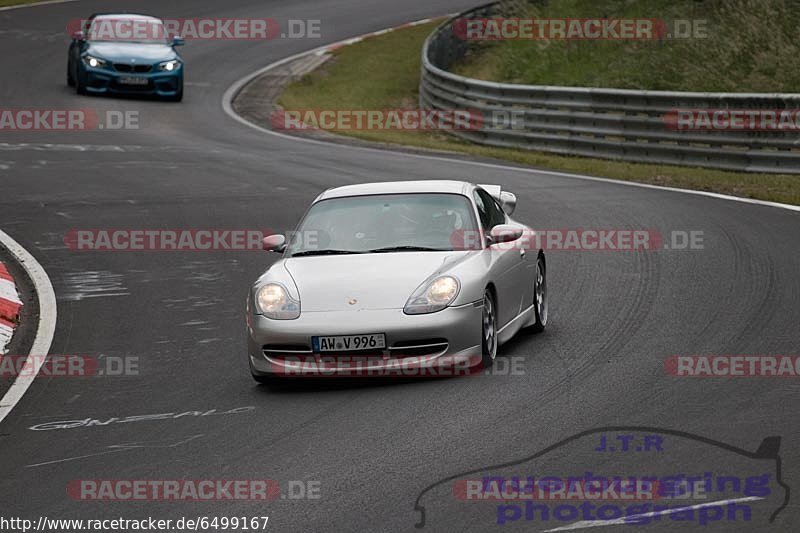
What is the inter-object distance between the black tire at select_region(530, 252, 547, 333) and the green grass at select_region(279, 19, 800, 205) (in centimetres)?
735

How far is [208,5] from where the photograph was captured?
1843 inches

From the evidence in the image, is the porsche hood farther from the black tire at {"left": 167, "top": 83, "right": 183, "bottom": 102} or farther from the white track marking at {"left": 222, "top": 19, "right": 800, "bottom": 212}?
the black tire at {"left": 167, "top": 83, "right": 183, "bottom": 102}

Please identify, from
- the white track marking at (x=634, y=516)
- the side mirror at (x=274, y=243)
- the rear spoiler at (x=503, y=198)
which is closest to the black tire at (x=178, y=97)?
the rear spoiler at (x=503, y=198)

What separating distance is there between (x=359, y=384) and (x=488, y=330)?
102 cm

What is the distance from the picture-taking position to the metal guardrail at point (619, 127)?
20.9 metres

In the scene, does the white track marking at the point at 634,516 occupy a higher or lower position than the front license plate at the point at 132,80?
higher

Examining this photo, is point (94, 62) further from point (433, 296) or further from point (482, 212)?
point (433, 296)

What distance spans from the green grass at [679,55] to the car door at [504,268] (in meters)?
15.8

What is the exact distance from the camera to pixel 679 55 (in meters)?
28.7

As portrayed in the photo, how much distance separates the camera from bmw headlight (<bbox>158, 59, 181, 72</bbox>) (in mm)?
29672

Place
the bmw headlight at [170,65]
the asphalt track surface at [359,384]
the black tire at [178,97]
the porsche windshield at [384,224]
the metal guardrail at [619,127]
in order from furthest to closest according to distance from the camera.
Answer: the black tire at [178,97] < the bmw headlight at [170,65] < the metal guardrail at [619,127] < the porsche windshield at [384,224] < the asphalt track surface at [359,384]

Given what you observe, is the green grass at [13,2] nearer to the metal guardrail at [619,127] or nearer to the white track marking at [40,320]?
the metal guardrail at [619,127]

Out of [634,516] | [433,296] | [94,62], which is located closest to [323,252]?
[433,296]

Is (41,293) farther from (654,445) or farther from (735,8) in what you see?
(735,8)
